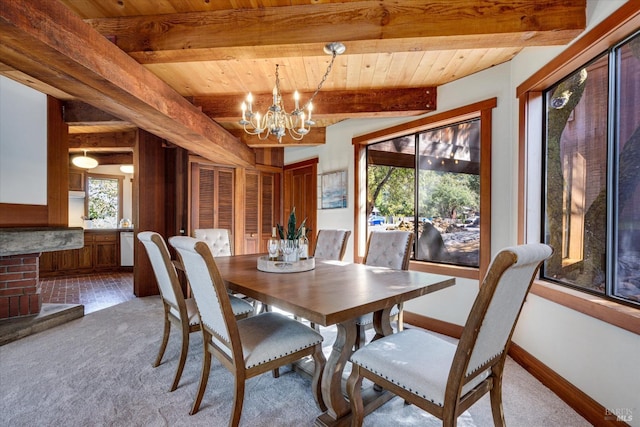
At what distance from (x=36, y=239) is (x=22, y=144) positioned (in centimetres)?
109

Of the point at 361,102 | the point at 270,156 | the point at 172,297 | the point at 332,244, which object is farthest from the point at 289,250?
the point at 270,156

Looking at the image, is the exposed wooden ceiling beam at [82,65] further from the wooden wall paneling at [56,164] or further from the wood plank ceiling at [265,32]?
the wooden wall paneling at [56,164]

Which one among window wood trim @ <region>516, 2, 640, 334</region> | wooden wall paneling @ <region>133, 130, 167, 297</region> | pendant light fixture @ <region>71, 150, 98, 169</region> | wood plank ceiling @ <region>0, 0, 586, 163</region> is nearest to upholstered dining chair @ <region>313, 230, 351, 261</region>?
window wood trim @ <region>516, 2, 640, 334</region>

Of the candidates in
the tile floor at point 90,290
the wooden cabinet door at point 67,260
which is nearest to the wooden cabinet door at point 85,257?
the wooden cabinet door at point 67,260

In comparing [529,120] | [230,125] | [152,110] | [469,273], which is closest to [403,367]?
[469,273]

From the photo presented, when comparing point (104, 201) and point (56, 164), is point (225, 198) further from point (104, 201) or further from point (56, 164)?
point (104, 201)

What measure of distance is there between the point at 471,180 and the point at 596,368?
1.79 meters

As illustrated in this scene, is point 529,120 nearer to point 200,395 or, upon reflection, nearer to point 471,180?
point 471,180

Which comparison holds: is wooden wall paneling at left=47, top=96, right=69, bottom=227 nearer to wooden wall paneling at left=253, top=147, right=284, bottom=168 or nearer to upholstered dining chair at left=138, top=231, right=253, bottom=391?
upholstered dining chair at left=138, top=231, right=253, bottom=391

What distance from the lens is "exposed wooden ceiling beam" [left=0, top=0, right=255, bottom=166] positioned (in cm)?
134

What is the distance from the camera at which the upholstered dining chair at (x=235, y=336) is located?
1413 mm

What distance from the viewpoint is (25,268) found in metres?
3.15

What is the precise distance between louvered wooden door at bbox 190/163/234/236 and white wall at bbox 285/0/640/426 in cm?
223

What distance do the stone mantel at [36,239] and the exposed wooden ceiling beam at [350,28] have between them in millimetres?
2215
